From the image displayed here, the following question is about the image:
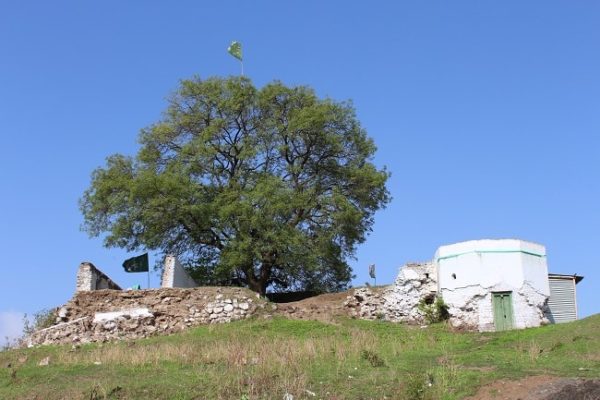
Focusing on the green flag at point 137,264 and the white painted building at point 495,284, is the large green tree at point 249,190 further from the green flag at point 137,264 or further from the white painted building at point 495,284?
the white painted building at point 495,284

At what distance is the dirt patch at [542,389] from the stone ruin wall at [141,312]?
14.7 meters

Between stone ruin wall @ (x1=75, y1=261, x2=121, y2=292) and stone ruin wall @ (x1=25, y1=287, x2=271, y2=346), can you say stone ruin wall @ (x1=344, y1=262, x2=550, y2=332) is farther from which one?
stone ruin wall @ (x1=75, y1=261, x2=121, y2=292)

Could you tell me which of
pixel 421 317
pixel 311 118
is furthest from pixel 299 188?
pixel 421 317

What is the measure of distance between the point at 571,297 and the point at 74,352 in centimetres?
1814

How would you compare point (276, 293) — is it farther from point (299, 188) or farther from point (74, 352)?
point (74, 352)

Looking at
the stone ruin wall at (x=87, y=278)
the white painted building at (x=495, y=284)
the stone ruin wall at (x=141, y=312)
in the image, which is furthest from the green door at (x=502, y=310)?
the stone ruin wall at (x=87, y=278)

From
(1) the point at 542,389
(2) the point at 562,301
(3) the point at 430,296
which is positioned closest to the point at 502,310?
(3) the point at 430,296

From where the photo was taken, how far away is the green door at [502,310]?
2580 centimetres

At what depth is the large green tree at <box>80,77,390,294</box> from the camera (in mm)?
31688

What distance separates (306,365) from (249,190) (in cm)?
1731

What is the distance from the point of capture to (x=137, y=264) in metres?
33.0

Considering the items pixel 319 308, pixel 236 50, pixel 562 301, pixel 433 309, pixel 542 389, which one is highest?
pixel 236 50

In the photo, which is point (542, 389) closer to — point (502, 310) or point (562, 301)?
point (502, 310)

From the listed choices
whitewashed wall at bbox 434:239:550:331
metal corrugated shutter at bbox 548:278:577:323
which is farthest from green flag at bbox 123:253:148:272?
metal corrugated shutter at bbox 548:278:577:323
